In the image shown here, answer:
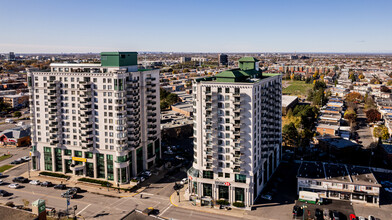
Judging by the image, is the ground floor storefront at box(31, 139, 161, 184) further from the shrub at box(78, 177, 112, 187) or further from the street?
the street

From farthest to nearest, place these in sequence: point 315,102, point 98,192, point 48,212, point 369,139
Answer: point 315,102, point 369,139, point 98,192, point 48,212

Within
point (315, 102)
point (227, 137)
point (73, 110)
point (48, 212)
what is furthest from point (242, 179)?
point (315, 102)

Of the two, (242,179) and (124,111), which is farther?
(124,111)

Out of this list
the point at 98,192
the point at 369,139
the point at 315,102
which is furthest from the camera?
the point at 315,102

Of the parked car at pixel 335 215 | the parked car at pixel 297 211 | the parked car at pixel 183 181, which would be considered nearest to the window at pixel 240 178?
the parked car at pixel 297 211

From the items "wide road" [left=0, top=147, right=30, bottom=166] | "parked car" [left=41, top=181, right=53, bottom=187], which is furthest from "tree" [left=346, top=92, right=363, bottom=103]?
"parked car" [left=41, top=181, right=53, bottom=187]

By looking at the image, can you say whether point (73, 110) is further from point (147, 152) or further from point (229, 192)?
point (229, 192)

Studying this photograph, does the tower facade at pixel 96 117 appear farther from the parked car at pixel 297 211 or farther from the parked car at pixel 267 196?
the parked car at pixel 297 211

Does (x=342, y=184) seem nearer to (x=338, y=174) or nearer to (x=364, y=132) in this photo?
(x=338, y=174)

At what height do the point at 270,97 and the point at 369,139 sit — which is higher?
the point at 270,97

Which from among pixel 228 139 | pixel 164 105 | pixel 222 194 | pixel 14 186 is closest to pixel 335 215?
pixel 222 194
